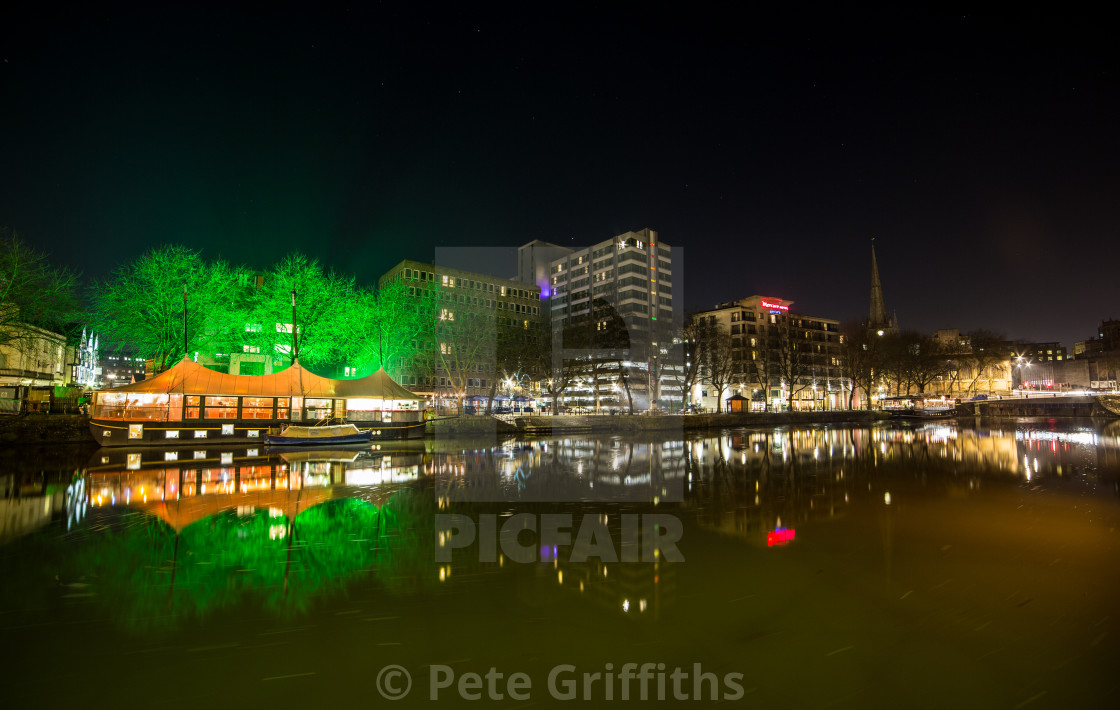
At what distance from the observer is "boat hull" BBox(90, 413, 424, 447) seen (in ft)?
89.2

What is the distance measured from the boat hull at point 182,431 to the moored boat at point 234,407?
40 millimetres

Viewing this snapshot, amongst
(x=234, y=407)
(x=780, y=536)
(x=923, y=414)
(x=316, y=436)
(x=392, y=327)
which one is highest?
(x=392, y=327)

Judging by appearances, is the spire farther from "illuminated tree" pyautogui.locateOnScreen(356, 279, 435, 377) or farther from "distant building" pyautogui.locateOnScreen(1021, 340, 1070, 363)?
"illuminated tree" pyautogui.locateOnScreen(356, 279, 435, 377)

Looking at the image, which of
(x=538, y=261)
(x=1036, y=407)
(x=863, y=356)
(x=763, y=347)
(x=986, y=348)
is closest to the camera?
(x=863, y=356)

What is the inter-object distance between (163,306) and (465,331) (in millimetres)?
23743

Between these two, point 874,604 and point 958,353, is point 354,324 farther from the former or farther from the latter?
point 958,353

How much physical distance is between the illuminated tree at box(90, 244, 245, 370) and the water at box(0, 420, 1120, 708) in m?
26.3

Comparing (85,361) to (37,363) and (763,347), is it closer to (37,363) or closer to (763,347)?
(37,363)

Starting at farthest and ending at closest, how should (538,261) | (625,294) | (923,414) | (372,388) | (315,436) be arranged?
1. (538,261)
2. (625,294)
3. (923,414)
4. (372,388)
5. (315,436)

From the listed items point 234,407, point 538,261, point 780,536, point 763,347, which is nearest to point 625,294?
point 763,347

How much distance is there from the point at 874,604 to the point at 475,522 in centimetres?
692

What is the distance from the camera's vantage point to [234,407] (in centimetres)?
3131

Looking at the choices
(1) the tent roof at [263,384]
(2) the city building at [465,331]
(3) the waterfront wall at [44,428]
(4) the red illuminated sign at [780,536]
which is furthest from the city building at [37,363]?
(4) the red illuminated sign at [780,536]

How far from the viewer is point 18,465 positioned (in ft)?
65.8
